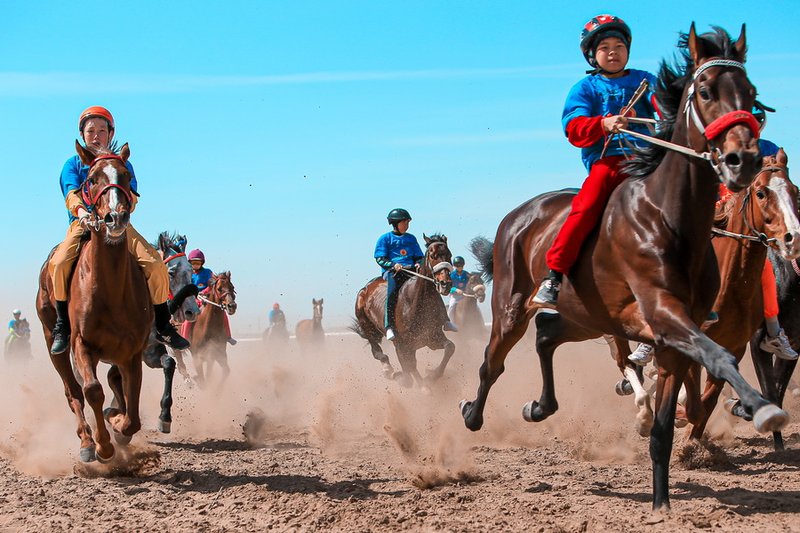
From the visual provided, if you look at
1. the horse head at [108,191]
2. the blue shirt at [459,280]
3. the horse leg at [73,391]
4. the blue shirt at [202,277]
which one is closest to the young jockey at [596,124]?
the horse head at [108,191]

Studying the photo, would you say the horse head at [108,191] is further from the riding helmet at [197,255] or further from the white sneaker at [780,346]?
the riding helmet at [197,255]

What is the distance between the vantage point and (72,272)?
800cm

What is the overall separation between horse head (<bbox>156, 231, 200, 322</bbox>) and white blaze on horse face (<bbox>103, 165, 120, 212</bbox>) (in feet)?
14.5

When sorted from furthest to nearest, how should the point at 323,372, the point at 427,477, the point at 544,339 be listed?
the point at 323,372, the point at 544,339, the point at 427,477

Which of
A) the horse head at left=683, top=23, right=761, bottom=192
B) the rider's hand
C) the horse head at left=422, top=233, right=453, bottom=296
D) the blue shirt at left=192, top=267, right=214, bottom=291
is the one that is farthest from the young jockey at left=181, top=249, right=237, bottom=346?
the horse head at left=683, top=23, right=761, bottom=192

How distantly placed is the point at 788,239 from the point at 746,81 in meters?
2.41

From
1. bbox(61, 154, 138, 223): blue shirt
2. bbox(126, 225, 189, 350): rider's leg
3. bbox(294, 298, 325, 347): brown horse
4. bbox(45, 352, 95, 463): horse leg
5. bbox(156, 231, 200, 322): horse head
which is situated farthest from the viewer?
bbox(294, 298, 325, 347): brown horse

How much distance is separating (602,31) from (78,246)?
475 cm

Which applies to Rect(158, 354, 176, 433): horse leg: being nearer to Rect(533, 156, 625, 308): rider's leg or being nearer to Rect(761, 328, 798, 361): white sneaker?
Rect(533, 156, 625, 308): rider's leg

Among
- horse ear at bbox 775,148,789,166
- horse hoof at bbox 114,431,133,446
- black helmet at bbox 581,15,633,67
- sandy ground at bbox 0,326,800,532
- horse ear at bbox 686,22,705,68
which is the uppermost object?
black helmet at bbox 581,15,633,67

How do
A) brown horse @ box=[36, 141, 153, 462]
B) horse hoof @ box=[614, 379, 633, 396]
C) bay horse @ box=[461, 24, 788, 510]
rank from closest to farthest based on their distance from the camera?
bay horse @ box=[461, 24, 788, 510] → brown horse @ box=[36, 141, 153, 462] → horse hoof @ box=[614, 379, 633, 396]

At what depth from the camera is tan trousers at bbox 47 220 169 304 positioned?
795 centimetres

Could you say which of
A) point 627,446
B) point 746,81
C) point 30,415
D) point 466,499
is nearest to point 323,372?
point 30,415

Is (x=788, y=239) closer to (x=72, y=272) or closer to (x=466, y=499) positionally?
(x=466, y=499)
